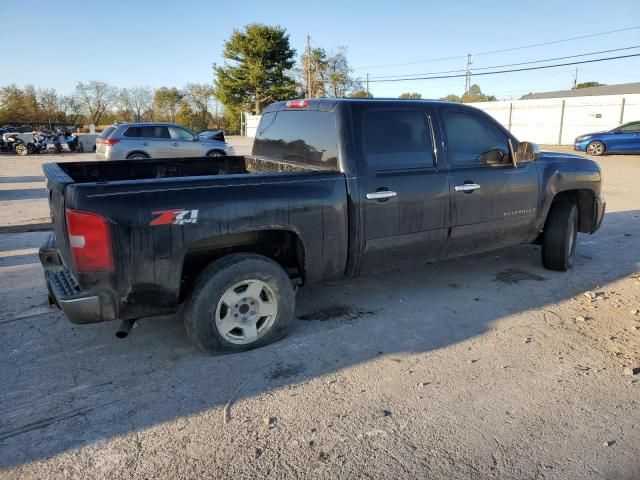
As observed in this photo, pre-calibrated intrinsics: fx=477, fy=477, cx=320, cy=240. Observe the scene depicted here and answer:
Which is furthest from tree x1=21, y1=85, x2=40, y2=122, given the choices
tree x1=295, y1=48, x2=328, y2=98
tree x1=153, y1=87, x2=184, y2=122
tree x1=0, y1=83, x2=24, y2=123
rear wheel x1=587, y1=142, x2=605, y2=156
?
rear wheel x1=587, y1=142, x2=605, y2=156

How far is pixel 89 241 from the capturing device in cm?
285

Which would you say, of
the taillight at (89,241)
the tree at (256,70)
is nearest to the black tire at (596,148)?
the taillight at (89,241)

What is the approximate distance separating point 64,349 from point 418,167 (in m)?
3.22

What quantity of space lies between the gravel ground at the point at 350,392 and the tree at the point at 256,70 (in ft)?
167

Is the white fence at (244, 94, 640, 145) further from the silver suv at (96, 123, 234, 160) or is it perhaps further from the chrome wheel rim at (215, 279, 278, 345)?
the chrome wheel rim at (215, 279, 278, 345)

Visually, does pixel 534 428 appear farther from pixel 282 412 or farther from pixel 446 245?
pixel 446 245

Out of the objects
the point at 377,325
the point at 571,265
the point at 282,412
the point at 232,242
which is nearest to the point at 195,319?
the point at 232,242

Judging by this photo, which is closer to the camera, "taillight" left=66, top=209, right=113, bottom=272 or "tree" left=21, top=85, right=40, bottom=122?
"taillight" left=66, top=209, right=113, bottom=272

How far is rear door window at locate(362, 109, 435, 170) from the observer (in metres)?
3.97

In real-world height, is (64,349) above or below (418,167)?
below

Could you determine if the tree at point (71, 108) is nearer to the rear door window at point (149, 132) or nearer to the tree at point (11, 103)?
the tree at point (11, 103)

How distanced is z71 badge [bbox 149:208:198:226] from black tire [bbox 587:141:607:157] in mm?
Result: 23705

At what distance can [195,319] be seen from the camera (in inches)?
130

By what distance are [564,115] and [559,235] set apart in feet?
102
